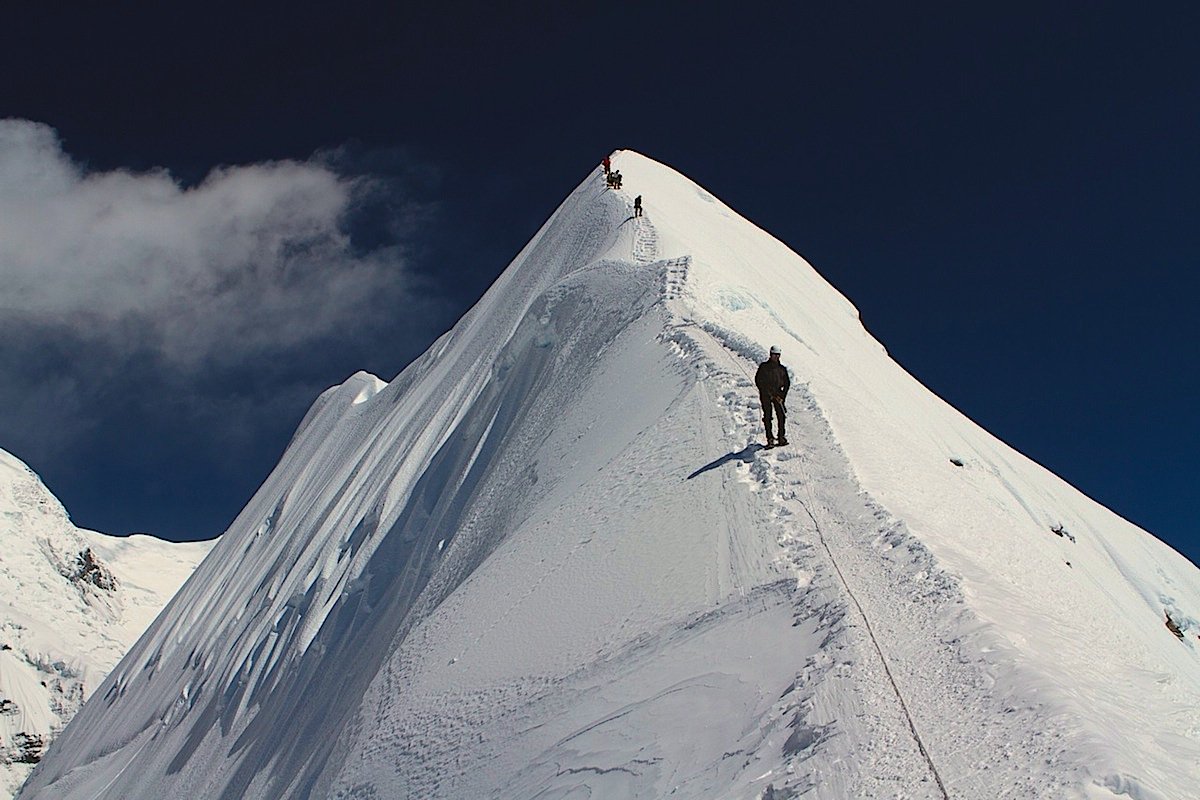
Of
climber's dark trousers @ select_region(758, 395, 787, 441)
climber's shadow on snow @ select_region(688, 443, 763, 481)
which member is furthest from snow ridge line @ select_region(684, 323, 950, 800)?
climber's dark trousers @ select_region(758, 395, 787, 441)

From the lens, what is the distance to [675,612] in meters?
7.05

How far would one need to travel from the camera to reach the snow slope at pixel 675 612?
4695 mm

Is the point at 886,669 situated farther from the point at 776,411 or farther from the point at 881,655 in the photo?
the point at 776,411

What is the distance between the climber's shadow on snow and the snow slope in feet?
0.13

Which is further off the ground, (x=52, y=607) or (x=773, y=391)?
(x=52, y=607)

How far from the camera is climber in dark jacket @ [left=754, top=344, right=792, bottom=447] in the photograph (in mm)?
9938

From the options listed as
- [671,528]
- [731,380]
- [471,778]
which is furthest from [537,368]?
[471,778]

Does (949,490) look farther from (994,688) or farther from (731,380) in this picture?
(994,688)

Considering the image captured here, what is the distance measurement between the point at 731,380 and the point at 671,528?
4.03 metres

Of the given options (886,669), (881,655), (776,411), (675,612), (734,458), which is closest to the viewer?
(886,669)

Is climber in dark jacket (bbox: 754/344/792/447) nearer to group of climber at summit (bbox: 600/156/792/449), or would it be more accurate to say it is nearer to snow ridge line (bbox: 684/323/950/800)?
group of climber at summit (bbox: 600/156/792/449)

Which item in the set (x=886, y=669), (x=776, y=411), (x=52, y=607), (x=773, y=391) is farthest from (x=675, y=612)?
(x=52, y=607)

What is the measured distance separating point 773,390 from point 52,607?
14718cm

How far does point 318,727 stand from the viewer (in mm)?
12383
